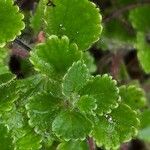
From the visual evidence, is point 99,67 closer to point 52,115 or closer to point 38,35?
point 38,35

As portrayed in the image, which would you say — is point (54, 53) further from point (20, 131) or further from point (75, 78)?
point (20, 131)

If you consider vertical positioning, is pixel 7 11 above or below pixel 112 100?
above

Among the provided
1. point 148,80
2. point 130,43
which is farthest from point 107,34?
point 148,80

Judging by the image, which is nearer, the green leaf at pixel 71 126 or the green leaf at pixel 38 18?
the green leaf at pixel 71 126

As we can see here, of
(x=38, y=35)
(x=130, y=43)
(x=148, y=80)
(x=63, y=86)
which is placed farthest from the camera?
(x=148, y=80)

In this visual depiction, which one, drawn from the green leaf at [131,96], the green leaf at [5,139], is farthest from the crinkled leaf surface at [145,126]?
the green leaf at [5,139]

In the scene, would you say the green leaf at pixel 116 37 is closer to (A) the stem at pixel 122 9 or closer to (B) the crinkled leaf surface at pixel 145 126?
(A) the stem at pixel 122 9
